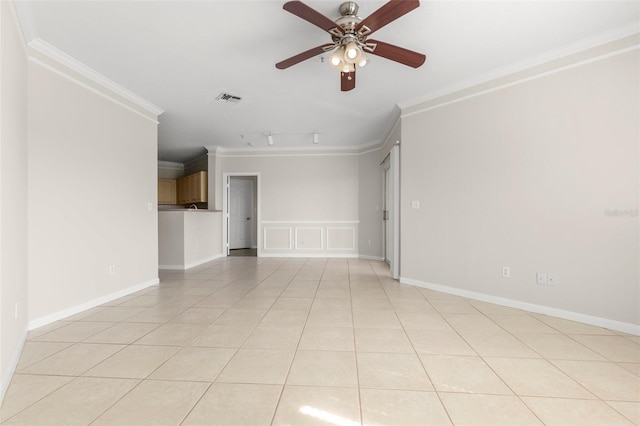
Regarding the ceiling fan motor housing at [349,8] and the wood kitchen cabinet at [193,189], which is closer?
the ceiling fan motor housing at [349,8]

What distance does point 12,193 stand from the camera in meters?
2.09

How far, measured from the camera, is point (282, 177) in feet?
24.0

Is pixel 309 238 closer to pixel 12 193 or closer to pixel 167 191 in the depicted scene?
pixel 167 191

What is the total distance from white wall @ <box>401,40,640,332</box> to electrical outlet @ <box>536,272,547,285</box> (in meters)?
0.06

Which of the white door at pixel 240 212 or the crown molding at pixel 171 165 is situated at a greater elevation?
the crown molding at pixel 171 165

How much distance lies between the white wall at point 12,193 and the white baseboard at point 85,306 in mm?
295

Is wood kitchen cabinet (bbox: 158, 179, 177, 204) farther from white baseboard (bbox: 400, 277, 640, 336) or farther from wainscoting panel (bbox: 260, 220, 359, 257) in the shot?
white baseboard (bbox: 400, 277, 640, 336)

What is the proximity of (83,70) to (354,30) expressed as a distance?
295 centimetres

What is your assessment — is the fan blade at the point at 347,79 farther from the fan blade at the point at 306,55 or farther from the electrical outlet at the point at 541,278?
the electrical outlet at the point at 541,278

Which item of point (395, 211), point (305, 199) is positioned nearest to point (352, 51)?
point (395, 211)

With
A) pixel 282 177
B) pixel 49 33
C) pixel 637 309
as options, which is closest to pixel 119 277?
pixel 49 33

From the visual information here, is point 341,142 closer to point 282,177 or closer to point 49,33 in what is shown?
point 282,177

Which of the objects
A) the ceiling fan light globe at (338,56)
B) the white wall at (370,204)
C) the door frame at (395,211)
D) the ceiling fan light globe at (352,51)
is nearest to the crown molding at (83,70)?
the ceiling fan light globe at (338,56)

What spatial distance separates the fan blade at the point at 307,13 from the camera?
192cm
